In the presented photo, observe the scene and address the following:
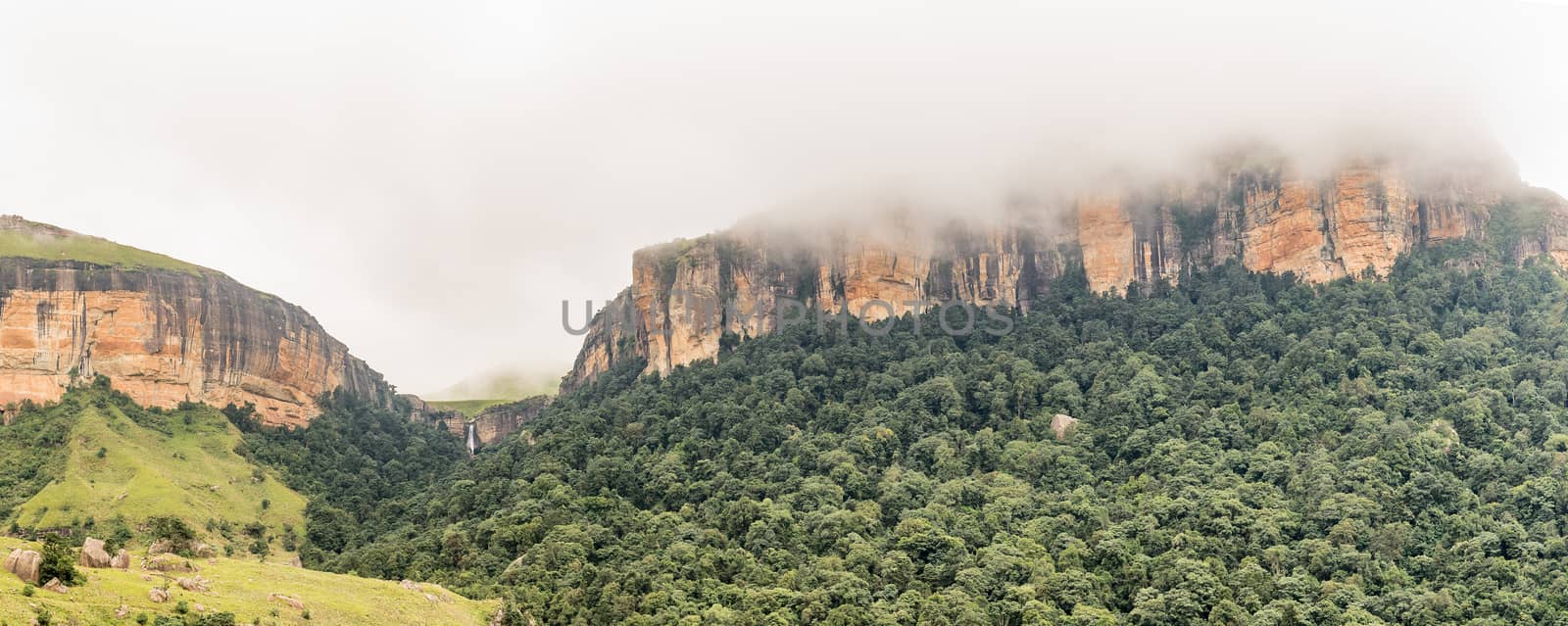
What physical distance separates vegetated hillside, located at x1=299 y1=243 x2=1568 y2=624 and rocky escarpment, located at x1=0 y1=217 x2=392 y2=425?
111ft

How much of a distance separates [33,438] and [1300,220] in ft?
405

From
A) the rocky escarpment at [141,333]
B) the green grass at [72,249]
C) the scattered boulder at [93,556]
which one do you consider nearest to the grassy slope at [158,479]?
the rocky escarpment at [141,333]

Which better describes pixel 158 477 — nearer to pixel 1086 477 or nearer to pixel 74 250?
pixel 74 250

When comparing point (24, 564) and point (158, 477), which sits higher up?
point (158, 477)

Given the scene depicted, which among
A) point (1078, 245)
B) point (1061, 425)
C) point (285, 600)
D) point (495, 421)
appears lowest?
point (285, 600)

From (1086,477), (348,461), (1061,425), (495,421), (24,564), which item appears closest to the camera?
(24,564)

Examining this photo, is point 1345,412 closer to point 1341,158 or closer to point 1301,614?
point 1301,614

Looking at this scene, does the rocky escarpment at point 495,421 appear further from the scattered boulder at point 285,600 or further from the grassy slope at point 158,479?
the scattered boulder at point 285,600

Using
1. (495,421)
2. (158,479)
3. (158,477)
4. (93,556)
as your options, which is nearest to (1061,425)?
(93,556)

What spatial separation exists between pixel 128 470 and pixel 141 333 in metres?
25.4

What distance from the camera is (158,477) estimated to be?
123 m

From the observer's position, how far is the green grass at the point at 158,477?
4564 inches

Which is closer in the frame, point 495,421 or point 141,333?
point 141,333

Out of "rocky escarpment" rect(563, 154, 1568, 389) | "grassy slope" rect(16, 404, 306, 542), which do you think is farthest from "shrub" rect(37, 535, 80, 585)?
"rocky escarpment" rect(563, 154, 1568, 389)
